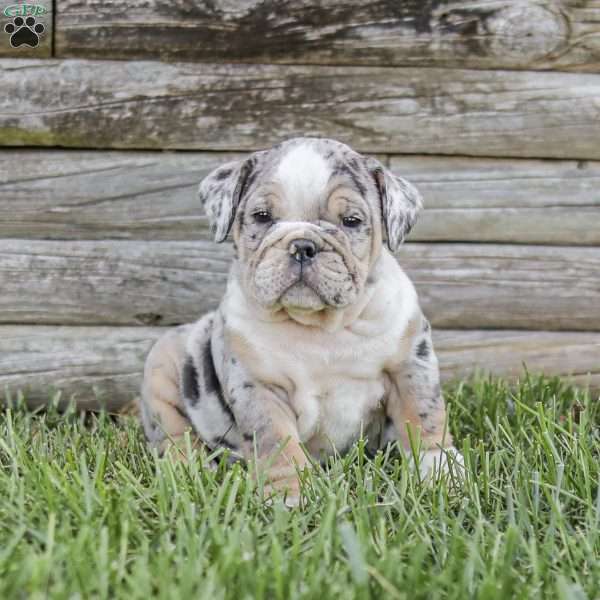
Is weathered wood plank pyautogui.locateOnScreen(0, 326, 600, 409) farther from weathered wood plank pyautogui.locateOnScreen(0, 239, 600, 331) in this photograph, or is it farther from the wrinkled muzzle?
the wrinkled muzzle

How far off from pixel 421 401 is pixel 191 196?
1.39 metres

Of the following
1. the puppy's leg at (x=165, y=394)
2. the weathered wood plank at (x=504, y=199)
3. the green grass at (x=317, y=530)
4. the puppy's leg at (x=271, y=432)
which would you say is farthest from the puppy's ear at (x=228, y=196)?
the weathered wood plank at (x=504, y=199)

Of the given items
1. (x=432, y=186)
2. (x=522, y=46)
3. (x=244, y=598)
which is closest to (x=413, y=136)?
(x=432, y=186)

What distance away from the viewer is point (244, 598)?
5.57 feet

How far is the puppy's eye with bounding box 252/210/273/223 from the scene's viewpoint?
2.68m

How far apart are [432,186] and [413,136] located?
21cm

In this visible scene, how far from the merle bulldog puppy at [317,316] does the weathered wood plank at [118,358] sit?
92 centimetres

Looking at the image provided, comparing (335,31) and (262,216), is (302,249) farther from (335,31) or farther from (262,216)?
(335,31)

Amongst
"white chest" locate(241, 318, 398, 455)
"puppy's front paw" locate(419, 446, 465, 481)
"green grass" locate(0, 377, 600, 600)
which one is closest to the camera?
"green grass" locate(0, 377, 600, 600)

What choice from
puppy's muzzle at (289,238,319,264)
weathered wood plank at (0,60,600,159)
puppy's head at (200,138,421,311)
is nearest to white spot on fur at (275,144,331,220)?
puppy's head at (200,138,421,311)

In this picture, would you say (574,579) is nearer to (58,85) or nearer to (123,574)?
(123,574)

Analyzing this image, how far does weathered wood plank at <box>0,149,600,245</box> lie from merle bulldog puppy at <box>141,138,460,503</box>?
2.83 feet

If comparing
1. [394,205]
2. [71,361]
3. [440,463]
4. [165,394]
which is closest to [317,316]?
[394,205]

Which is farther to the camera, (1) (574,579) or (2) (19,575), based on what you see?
(1) (574,579)
